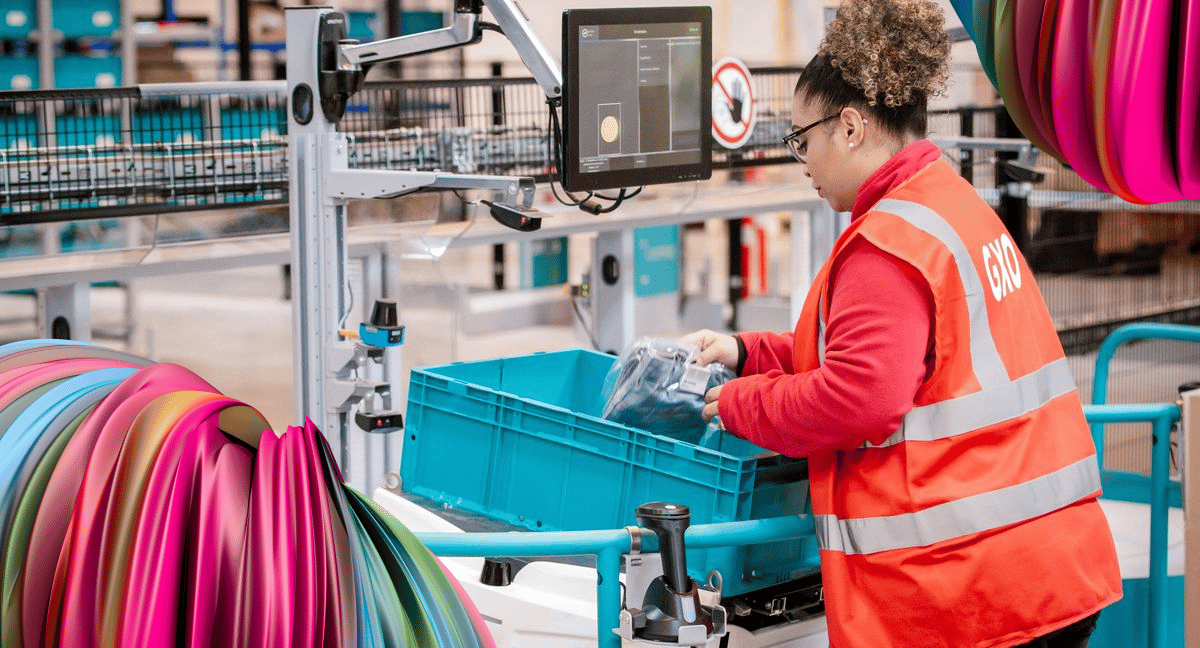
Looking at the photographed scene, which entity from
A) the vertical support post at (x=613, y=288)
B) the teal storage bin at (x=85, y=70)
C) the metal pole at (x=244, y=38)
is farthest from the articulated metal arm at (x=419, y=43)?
the metal pole at (x=244, y=38)

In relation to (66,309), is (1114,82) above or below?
above

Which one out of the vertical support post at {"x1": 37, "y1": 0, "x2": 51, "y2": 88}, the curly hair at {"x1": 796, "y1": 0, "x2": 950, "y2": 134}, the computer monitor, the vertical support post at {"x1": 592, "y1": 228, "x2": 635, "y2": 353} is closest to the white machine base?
the curly hair at {"x1": 796, "y1": 0, "x2": 950, "y2": 134}

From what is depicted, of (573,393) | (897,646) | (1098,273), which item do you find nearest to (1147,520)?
(573,393)

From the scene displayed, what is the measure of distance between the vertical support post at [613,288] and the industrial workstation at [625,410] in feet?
3.20

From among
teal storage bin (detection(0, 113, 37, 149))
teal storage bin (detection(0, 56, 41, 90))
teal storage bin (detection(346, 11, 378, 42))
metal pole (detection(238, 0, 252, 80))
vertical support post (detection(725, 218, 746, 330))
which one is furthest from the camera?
teal storage bin (detection(346, 11, 378, 42))

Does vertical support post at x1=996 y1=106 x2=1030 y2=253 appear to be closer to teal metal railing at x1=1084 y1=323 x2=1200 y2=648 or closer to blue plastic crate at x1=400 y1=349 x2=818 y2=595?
teal metal railing at x1=1084 y1=323 x2=1200 y2=648

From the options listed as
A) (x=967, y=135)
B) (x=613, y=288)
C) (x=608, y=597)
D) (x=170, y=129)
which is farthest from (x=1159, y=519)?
(x=967, y=135)

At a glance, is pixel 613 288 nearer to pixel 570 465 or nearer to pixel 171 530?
pixel 570 465

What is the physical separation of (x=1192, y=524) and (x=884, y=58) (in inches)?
37.1

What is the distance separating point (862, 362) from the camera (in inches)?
65.9

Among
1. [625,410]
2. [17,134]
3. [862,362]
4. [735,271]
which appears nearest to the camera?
[862,362]

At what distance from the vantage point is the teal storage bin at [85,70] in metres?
7.49

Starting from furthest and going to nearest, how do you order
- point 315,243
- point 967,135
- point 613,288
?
1. point 967,135
2. point 613,288
3. point 315,243

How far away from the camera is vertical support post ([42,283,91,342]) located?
148 inches
